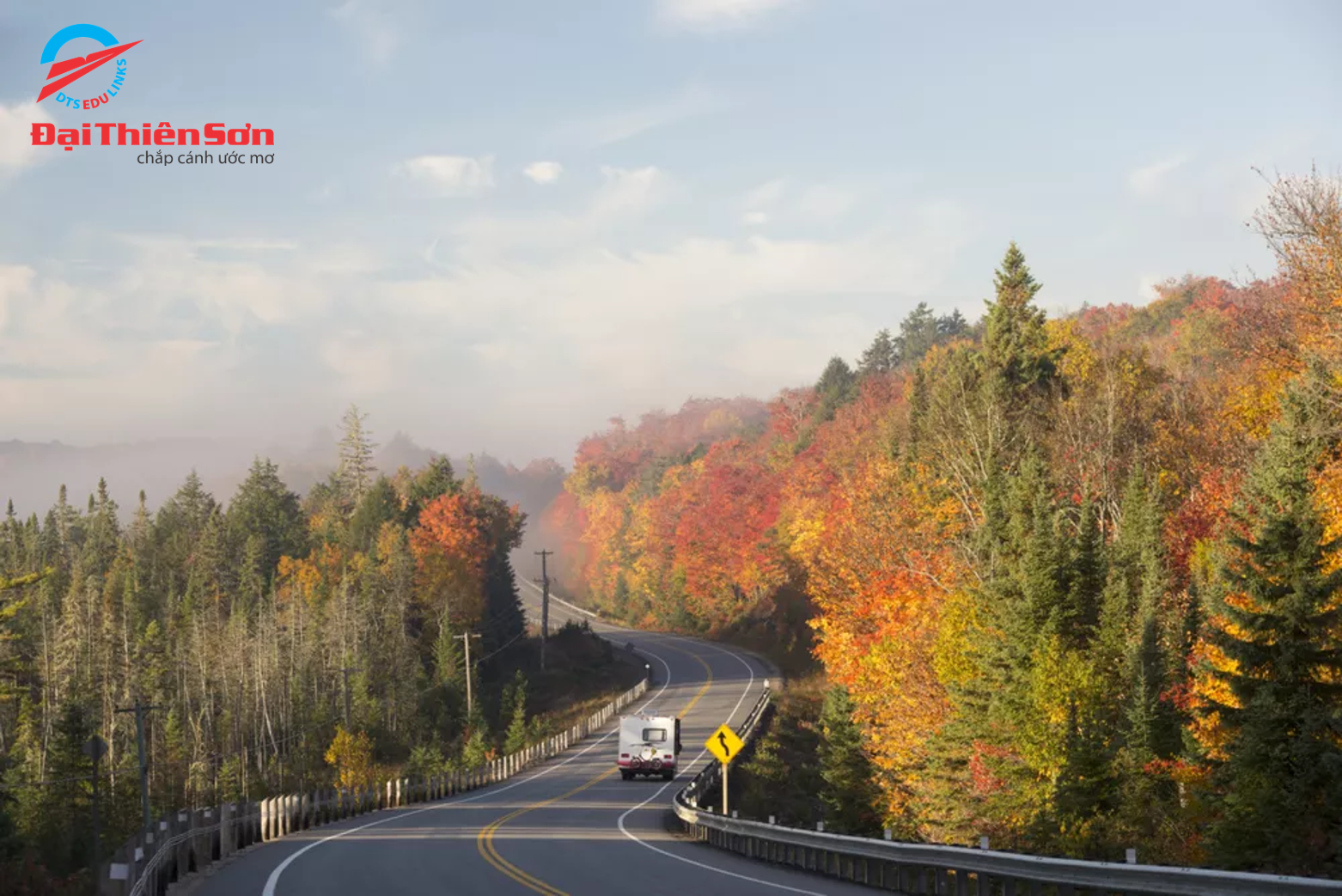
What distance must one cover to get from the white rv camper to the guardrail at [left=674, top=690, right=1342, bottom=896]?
110ft

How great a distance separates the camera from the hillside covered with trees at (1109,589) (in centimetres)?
2070

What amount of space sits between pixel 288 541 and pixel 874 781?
108 metres

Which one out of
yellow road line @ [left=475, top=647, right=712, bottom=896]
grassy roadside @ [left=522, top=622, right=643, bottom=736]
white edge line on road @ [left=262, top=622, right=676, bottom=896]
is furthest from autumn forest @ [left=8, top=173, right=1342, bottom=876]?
yellow road line @ [left=475, top=647, right=712, bottom=896]

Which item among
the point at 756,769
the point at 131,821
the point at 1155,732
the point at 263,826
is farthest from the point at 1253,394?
the point at 131,821

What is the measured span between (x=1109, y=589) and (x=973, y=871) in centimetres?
3132

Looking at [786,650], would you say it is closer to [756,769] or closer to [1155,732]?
[756,769]

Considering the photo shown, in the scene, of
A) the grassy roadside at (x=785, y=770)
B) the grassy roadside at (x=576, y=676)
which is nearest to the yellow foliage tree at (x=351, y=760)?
the grassy roadside at (x=576, y=676)

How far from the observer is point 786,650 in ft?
353

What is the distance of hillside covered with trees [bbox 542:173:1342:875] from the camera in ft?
67.9

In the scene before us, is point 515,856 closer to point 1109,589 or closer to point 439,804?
point 439,804

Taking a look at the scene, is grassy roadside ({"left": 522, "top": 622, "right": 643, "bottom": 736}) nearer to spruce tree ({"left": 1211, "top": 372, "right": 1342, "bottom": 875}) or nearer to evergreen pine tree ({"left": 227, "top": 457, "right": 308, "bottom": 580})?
evergreen pine tree ({"left": 227, "top": 457, "right": 308, "bottom": 580})

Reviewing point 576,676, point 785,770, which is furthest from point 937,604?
point 576,676

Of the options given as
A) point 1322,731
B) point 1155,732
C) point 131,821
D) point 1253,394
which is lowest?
point 131,821

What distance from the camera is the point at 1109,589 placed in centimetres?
4425
